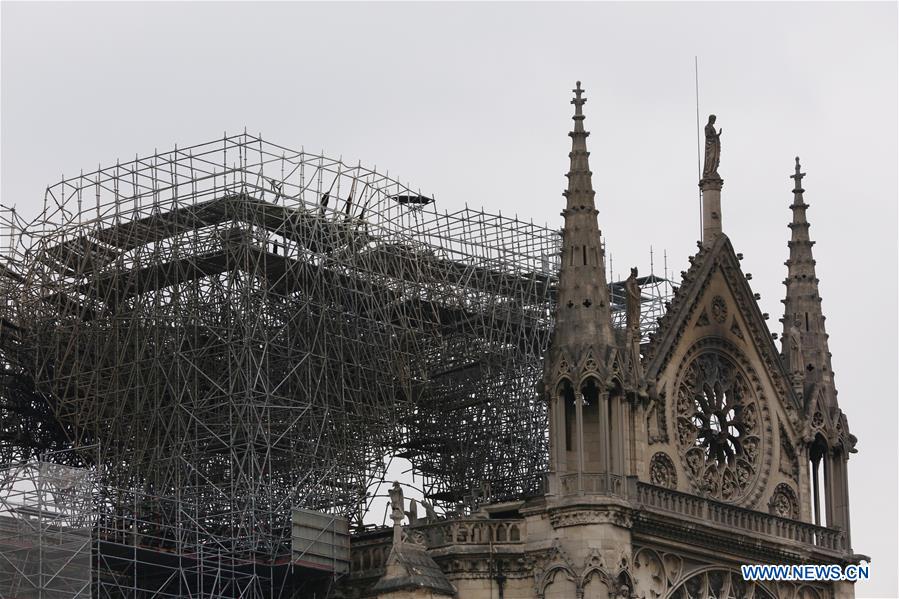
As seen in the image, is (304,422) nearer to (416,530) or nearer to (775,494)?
(416,530)

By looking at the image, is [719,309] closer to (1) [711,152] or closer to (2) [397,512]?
(1) [711,152]

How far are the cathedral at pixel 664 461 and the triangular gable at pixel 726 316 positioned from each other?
0.06 meters

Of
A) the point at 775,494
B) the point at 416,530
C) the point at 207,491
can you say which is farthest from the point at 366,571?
the point at 775,494

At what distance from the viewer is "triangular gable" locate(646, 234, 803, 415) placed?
70.3 m

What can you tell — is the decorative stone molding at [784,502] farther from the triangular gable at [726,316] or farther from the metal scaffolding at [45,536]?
the metal scaffolding at [45,536]

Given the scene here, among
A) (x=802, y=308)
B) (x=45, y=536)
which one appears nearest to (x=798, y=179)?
(x=802, y=308)

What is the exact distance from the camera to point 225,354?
236 ft

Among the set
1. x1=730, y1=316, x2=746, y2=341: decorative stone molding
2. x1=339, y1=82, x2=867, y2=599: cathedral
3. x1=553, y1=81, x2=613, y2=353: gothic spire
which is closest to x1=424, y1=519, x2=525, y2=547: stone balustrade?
x1=339, y1=82, x2=867, y2=599: cathedral

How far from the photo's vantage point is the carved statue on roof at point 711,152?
74438 millimetres

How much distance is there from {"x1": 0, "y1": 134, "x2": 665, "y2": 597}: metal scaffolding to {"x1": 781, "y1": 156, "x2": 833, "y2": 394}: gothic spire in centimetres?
1027

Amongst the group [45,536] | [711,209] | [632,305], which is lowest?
[45,536]

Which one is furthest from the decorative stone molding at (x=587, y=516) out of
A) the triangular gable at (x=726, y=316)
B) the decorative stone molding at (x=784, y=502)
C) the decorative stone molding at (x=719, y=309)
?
the decorative stone molding at (x=719, y=309)

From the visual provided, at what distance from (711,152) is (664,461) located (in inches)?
431

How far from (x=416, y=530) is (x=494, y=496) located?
46.4ft
